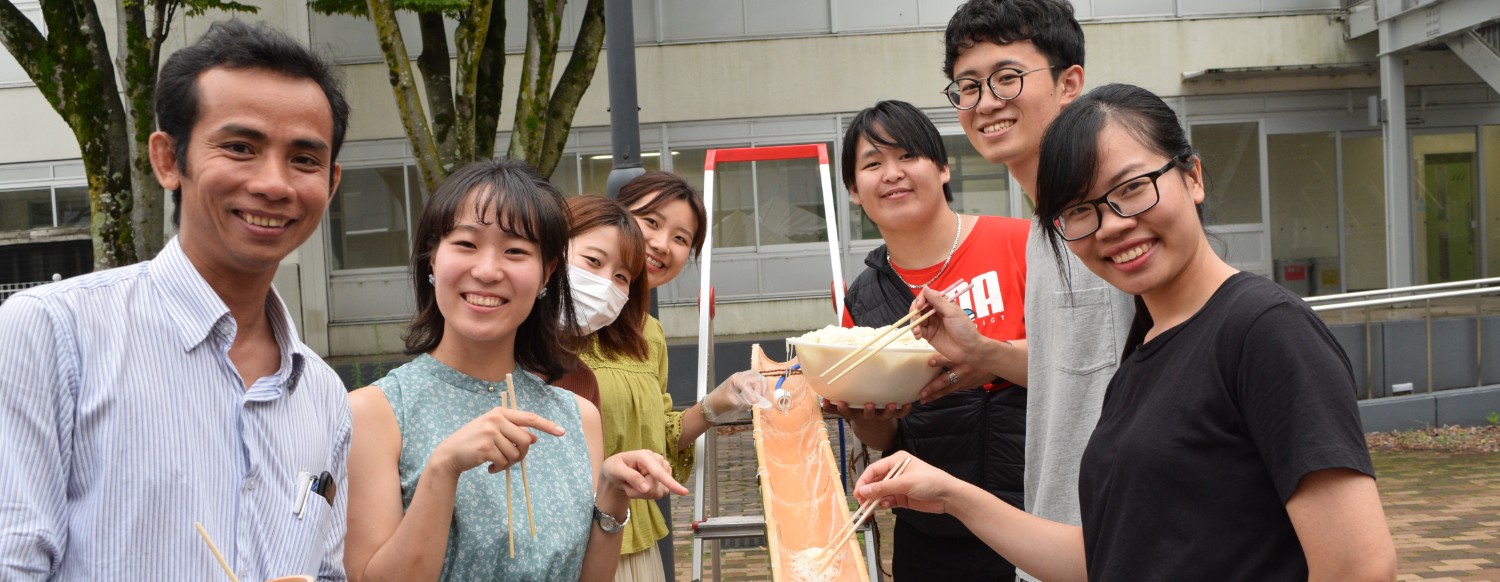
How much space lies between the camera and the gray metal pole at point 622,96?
214 inches

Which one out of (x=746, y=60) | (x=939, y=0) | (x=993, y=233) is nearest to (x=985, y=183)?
(x=939, y=0)

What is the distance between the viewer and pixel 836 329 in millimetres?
3477

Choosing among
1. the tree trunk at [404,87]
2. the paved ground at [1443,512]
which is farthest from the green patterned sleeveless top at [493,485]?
the tree trunk at [404,87]

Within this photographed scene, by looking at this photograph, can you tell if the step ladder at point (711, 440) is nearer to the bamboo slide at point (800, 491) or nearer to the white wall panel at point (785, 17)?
the bamboo slide at point (800, 491)

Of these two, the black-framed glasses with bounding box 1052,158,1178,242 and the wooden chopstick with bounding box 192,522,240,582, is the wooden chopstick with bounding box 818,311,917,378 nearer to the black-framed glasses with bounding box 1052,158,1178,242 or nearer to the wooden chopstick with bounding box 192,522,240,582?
the black-framed glasses with bounding box 1052,158,1178,242

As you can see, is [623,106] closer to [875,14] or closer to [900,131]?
[900,131]

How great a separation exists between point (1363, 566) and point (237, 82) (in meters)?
1.83

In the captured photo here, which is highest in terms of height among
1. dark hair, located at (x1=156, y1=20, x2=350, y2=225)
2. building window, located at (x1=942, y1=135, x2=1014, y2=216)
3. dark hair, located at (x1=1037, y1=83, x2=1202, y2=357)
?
building window, located at (x1=942, y1=135, x2=1014, y2=216)

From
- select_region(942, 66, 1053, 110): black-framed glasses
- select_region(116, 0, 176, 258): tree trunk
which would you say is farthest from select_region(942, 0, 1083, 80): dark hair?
select_region(116, 0, 176, 258): tree trunk

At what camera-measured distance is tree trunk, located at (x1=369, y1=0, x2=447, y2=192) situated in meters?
8.60

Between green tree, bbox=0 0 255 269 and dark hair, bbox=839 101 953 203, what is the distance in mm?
7419

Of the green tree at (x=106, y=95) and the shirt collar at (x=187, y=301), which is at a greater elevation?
the green tree at (x=106, y=95)

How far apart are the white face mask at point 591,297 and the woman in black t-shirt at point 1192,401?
1480mm

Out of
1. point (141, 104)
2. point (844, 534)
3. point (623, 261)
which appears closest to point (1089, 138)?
point (844, 534)
